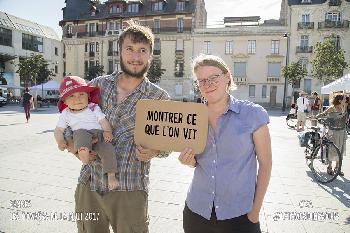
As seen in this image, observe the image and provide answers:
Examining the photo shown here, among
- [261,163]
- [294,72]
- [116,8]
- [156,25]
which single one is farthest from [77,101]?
[116,8]

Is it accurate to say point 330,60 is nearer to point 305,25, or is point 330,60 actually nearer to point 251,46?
point 305,25

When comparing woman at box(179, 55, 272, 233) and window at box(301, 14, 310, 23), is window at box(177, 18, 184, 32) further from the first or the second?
woman at box(179, 55, 272, 233)

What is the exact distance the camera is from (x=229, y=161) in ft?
6.97

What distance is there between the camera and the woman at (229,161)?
2113 mm

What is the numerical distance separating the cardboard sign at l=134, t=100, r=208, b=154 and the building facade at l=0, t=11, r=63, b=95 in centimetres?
4106

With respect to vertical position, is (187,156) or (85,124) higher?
(85,124)

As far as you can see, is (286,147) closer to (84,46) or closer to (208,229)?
(208,229)

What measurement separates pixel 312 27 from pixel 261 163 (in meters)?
41.6

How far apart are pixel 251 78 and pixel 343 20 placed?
41.4 feet

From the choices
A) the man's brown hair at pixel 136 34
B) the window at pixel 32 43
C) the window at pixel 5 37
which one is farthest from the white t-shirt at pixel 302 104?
the window at pixel 32 43

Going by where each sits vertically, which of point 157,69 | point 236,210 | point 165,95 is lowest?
point 236,210

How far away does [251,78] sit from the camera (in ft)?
135

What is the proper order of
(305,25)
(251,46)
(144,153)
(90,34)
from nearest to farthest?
(144,153)
(305,25)
(251,46)
(90,34)

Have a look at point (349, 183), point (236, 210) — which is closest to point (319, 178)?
point (349, 183)
